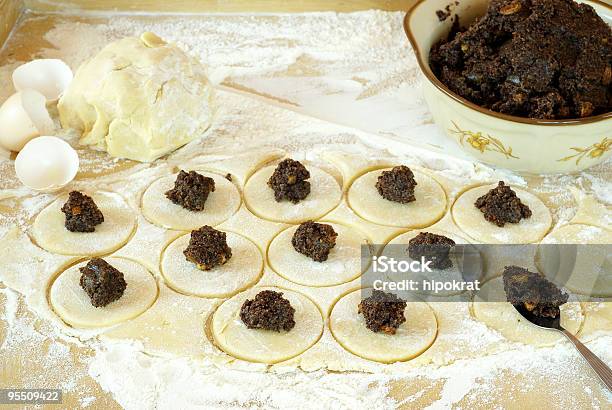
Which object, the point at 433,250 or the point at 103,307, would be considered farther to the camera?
the point at 433,250

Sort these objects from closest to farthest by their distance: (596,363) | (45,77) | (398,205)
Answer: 1. (596,363)
2. (398,205)
3. (45,77)

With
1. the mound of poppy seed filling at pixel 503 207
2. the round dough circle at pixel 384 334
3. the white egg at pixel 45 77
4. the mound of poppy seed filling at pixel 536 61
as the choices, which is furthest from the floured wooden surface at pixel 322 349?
the white egg at pixel 45 77

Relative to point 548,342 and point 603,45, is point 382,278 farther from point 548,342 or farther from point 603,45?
point 603,45

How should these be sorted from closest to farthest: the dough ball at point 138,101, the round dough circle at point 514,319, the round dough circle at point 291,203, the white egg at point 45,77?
the round dough circle at point 514,319
the round dough circle at point 291,203
the dough ball at point 138,101
the white egg at point 45,77

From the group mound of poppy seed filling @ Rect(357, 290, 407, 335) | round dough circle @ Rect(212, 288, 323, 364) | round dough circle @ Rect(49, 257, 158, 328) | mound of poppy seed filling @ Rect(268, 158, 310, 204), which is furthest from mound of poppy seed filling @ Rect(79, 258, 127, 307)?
mound of poppy seed filling @ Rect(357, 290, 407, 335)

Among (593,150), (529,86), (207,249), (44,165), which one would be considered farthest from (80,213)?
(593,150)

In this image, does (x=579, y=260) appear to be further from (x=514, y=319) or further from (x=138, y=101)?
(x=138, y=101)

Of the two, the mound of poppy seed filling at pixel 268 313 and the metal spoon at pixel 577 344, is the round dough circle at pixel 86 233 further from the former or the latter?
the metal spoon at pixel 577 344
